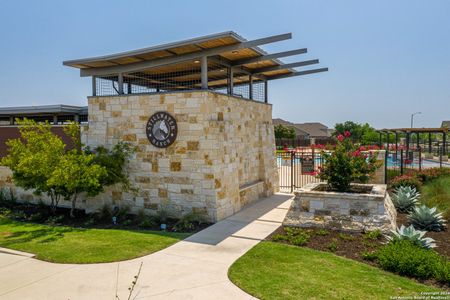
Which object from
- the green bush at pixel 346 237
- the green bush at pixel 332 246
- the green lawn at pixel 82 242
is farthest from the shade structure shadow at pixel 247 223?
the green bush at pixel 346 237

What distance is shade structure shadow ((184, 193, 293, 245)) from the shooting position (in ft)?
26.9

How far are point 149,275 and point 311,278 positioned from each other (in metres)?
2.75

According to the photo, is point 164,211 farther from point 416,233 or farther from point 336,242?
point 416,233

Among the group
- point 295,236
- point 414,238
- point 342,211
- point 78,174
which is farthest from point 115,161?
point 414,238

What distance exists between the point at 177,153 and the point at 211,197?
1.63 m

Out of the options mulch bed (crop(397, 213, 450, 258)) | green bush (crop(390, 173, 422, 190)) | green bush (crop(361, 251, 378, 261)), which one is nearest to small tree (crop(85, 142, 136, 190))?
green bush (crop(361, 251, 378, 261))

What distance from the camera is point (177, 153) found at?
9.93 meters

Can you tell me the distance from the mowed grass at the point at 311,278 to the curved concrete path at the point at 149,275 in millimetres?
324

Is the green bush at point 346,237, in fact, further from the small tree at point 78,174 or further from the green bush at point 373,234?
the small tree at point 78,174

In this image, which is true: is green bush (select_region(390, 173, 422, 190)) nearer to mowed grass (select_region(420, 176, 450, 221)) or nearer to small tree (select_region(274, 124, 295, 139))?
mowed grass (select_region(420, 176, 450, 221))

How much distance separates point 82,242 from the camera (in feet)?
26.1

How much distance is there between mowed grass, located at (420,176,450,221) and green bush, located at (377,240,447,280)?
11.0 feet

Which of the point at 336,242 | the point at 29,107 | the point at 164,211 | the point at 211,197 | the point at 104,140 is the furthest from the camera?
the point at 29,107

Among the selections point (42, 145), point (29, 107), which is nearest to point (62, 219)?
point (42, 145)
